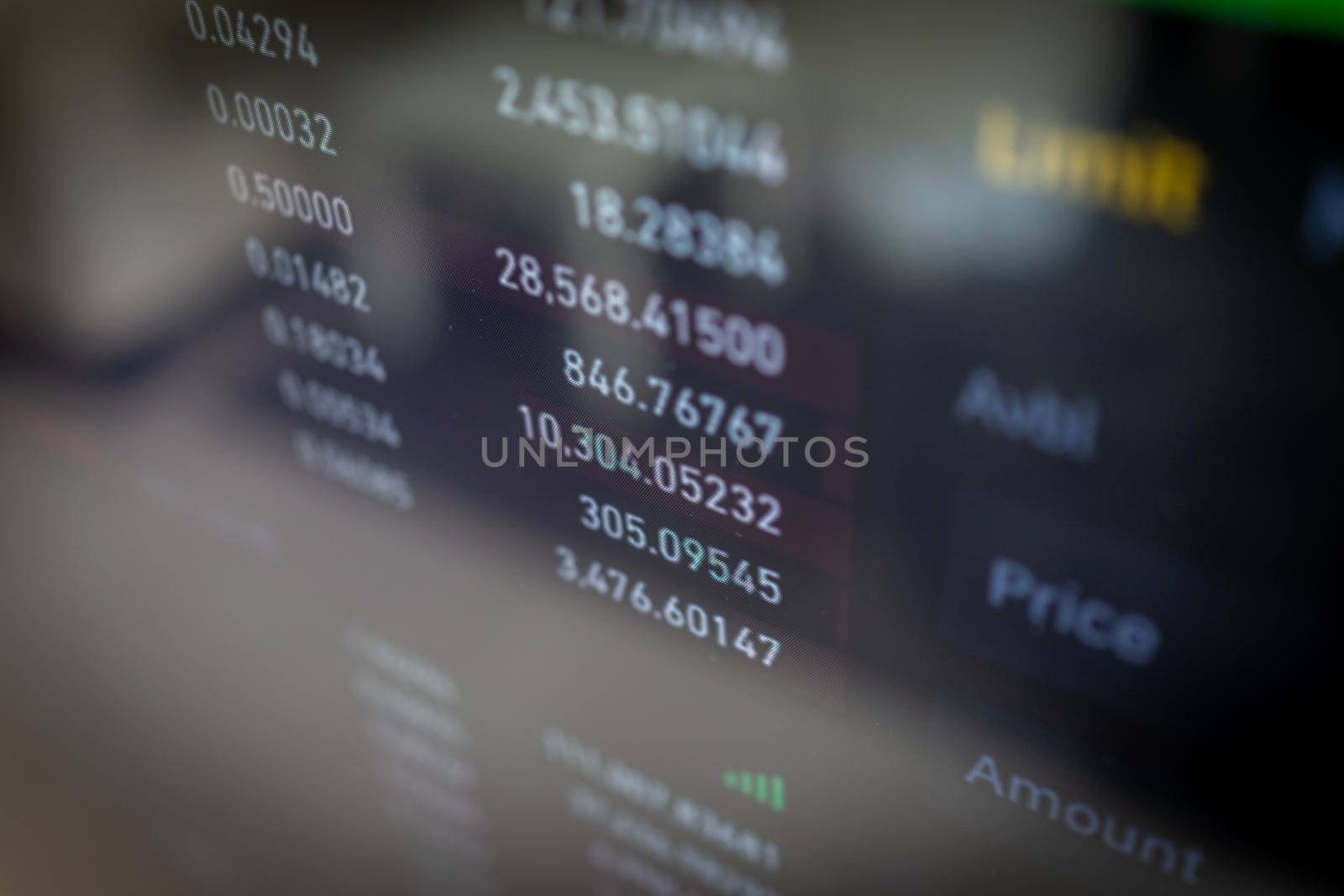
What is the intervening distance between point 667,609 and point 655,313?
0.13m

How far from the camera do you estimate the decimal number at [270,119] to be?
0.47 metres

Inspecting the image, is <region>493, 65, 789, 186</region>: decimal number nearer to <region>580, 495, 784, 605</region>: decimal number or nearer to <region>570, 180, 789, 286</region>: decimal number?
<region>570, 180, 789, 286</region>: decimal number

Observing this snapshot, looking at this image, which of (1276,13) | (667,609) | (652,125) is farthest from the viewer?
(667,609)

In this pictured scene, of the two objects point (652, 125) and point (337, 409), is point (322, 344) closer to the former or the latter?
point (337, 409)

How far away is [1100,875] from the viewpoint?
406 millimetres

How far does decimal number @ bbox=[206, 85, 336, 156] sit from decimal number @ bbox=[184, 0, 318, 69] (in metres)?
0.02

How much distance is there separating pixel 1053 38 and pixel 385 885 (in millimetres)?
647

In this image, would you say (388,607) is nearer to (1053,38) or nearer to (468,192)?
(468,192)

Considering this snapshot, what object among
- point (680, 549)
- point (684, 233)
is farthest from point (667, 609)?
point (684, 233)

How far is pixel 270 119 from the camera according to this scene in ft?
1.58

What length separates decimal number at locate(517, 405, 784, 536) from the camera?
0.42 metres

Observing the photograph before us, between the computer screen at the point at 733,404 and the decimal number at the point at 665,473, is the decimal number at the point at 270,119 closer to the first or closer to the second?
the computer screen at the point at 733,404

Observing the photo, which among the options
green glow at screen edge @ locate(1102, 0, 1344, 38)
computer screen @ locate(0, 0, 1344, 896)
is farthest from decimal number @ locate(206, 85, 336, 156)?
green glow at screen edge @ locate(1102, 0, 1344, 38)

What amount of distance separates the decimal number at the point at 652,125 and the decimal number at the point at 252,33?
9 cm
